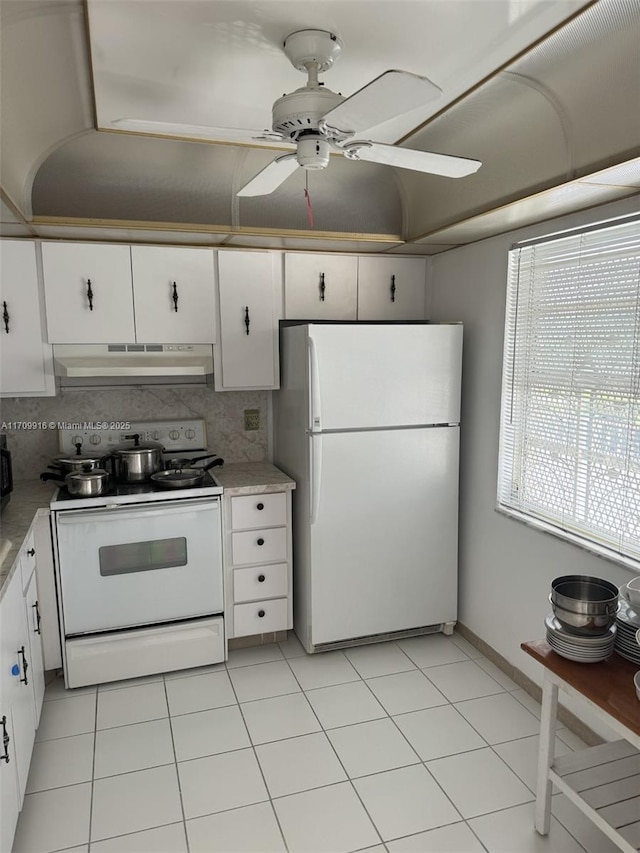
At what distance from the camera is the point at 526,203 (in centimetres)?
222

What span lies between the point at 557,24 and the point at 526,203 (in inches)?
23.9

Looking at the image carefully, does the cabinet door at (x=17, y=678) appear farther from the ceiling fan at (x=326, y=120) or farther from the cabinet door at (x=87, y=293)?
the ceiling fan at (x=326, y=120)

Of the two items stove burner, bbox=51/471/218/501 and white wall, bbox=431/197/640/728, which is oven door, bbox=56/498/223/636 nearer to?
stove burner, bbox=51/471/218/501

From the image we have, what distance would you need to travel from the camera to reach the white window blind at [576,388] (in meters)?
2.19

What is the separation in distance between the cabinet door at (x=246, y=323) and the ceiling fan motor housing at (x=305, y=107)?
1552mm

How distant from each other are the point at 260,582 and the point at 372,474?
0.84m

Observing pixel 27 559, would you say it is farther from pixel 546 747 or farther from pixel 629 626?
pixel 629 626

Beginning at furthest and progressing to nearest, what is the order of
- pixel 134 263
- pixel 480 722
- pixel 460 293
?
pixel 460 293, pixel 134 263, pixel 480 722

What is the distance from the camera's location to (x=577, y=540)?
2.44 m

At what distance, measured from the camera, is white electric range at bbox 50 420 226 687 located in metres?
2.79

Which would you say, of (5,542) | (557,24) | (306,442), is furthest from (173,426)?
(557,24)

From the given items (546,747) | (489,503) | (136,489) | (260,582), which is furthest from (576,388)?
(136,489)

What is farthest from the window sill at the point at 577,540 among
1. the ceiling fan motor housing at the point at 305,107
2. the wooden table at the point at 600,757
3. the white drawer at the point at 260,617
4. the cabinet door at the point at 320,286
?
the ceiling fan motor housing at the point at 305,107

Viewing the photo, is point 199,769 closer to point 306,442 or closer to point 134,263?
point 306,442
